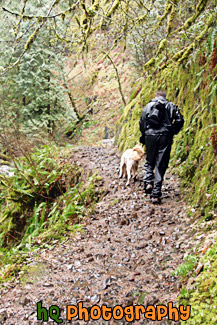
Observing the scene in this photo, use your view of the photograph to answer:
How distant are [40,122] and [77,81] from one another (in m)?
10.1

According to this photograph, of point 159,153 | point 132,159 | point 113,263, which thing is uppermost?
point 159,153

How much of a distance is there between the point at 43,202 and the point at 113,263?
311 cm

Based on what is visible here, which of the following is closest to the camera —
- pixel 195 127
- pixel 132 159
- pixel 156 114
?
pixel 156 114

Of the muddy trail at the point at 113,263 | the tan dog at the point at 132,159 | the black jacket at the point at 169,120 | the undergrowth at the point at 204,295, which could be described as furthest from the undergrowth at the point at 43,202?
the undergrowth at the point at 204,295

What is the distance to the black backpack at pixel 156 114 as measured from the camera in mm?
5318

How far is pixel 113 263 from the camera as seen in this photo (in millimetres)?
3848

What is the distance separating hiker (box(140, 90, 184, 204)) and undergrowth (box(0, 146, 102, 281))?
1.60m

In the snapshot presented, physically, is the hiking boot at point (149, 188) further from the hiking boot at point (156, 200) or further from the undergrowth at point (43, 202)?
the undergrowth at point (43, 202)

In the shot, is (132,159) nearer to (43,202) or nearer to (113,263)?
(43,202)

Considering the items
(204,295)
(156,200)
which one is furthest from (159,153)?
(204,295)

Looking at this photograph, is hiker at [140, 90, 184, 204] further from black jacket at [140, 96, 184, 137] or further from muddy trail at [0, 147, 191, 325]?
muddy trail at [0, 147, 191, 325]

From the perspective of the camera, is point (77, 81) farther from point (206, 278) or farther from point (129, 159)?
point (206, 278)

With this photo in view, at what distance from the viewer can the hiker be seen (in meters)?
5.33

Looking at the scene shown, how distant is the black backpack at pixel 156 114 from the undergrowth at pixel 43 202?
7.23 feet
